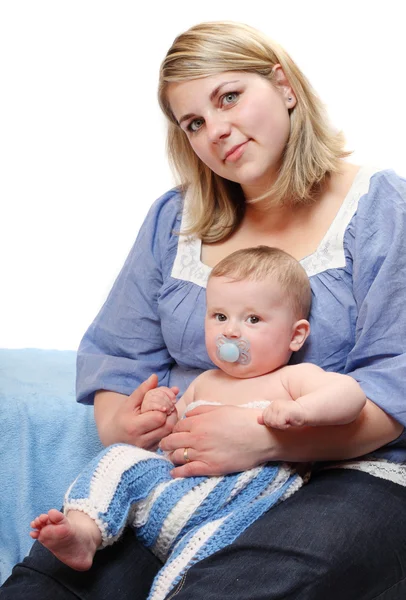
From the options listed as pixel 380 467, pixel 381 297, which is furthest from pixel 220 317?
pixel 380 467

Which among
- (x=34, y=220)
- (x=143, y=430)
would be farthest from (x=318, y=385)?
(x=34, y=220)

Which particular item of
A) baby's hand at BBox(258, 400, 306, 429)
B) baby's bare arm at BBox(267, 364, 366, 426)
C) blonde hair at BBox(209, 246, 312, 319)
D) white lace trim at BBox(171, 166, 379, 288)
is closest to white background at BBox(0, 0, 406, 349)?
white lace trim at BBox(171, 166, 379, 288)

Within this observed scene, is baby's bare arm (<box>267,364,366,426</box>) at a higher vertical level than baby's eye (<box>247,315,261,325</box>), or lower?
lower

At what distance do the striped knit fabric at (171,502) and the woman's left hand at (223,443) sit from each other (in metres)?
0.02

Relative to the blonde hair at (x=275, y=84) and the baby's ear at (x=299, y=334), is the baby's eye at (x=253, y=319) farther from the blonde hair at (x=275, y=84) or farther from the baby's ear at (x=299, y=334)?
the blonde hair at (x=275, y=84)

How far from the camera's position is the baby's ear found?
1.78 m

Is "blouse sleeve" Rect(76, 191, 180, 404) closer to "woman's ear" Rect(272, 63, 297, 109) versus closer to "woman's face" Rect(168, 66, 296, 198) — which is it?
"woman's face" Rect(168, 66, 296, 198)

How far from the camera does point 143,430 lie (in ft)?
5.96

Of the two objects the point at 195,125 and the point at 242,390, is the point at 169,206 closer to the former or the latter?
the point at 195,125

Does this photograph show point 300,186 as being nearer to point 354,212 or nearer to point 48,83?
point 354,212

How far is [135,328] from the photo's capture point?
6.91 ft

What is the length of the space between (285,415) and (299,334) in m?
0.27

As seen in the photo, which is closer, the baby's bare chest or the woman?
the woman

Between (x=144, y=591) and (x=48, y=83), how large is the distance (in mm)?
1783
